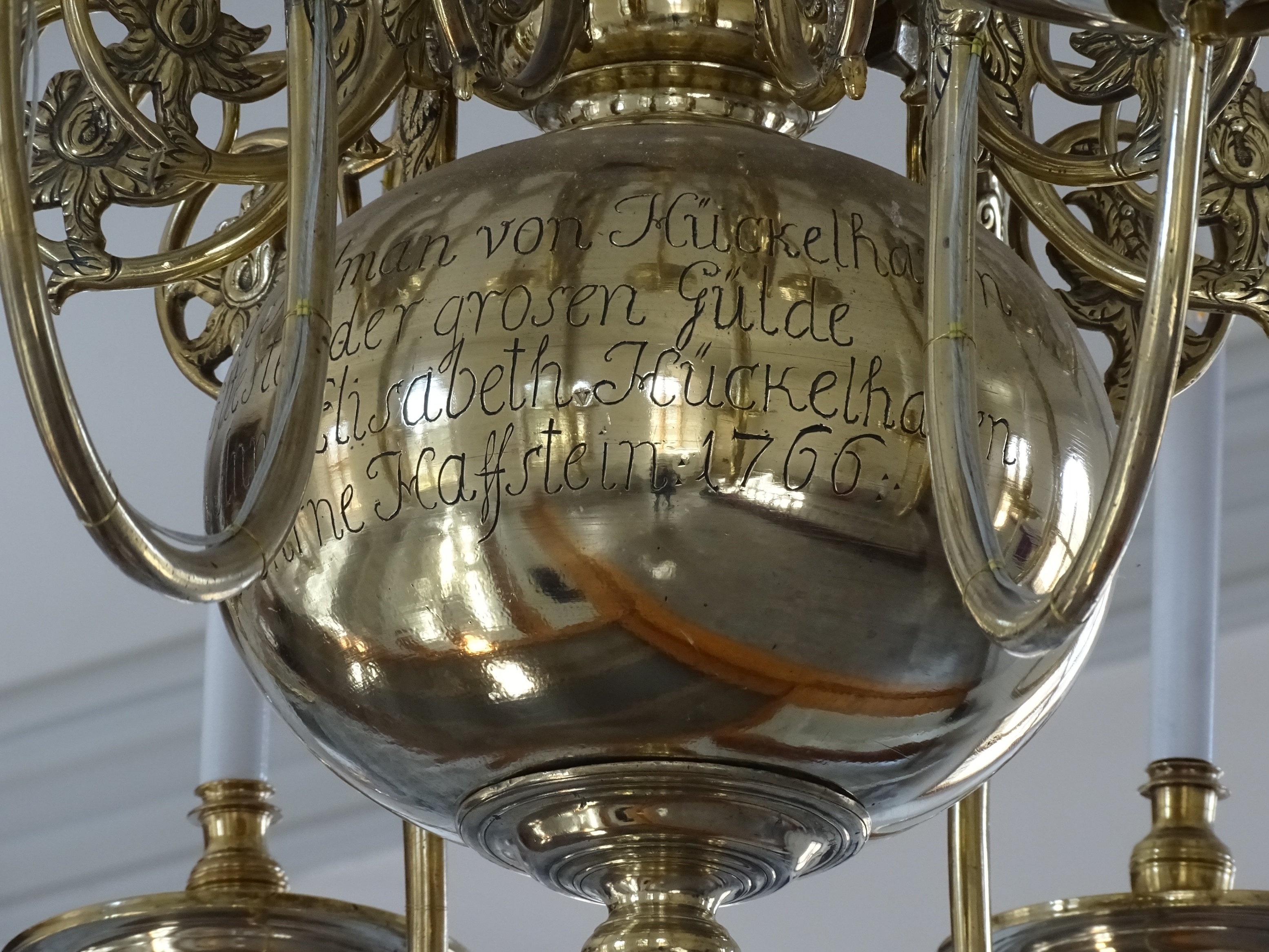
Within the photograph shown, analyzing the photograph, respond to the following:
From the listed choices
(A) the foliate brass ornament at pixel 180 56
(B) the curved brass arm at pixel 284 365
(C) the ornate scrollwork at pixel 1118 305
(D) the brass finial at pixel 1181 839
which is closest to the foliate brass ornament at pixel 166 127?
(A) the foliate brass ornament at pixel 180 56

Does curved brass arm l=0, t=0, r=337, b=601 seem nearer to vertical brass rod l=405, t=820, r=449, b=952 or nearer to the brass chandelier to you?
the brass chandelier

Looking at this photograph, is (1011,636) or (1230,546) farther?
(1230,546)

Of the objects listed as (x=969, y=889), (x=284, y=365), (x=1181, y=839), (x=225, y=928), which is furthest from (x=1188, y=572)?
(x=284, y=365)

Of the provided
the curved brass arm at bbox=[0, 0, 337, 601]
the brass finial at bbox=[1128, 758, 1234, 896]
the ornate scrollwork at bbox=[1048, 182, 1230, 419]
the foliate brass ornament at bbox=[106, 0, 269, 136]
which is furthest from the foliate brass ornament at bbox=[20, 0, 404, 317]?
the brass finial at bbox=[1128, 758, 1234, 896]

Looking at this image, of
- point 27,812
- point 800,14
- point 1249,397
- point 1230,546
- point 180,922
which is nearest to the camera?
point 800,14

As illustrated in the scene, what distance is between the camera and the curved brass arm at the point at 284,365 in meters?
0.32

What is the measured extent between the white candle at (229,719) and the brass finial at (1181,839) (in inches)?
11.8

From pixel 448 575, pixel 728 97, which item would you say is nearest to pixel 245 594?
pixel 448 575

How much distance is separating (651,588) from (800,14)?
0.16 meters

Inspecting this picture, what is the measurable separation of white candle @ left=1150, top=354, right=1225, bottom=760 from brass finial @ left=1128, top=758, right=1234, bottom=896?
0.09 ft

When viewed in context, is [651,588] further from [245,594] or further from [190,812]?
[190,812]

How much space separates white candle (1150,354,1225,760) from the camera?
0.77m

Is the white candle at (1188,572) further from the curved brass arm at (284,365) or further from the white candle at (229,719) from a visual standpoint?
the curved brass arm at (284,365)

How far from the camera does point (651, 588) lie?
0.41m
